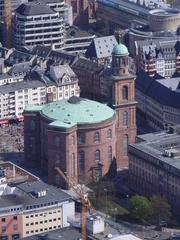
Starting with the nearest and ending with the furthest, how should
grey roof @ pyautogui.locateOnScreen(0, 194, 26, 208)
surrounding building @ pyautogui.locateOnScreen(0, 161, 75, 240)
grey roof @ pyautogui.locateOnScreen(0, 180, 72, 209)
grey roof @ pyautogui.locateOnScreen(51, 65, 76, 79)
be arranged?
1. surrounding building @ pyautogui.locateOnScreen(0, 161, 75, 240)
2. grey roof @ pyautogui.locateOnScreen(0, 194, 26, 208)
3. grey roof @ pyautogui.locateOnScreen(0, 180, 72, 209)
4. grey roof @ pyautogui.locateOnScreen(51, 65, 76, 79)

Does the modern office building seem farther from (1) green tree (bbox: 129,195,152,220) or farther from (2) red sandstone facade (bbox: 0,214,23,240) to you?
(2) red sandstone facade (bbox: 0,214,23,240)

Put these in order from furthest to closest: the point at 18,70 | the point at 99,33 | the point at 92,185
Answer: the point at 99,33, the point at 18,70, the point at 92,185

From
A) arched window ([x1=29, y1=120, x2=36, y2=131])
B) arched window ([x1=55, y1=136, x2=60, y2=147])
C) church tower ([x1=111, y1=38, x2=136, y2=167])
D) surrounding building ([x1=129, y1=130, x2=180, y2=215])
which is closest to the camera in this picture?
surrounding building ([x1=129, y1=130, x2=180, y2=215])

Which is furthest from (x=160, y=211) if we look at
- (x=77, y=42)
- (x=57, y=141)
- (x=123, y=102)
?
(x=77, y=42)

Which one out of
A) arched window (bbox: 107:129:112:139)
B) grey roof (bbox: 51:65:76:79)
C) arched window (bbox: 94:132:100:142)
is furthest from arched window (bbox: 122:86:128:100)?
grey roof (bbox: 51:65:76:79)

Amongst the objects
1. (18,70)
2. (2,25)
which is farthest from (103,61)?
(2,25)

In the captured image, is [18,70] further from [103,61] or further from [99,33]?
[99,33]
